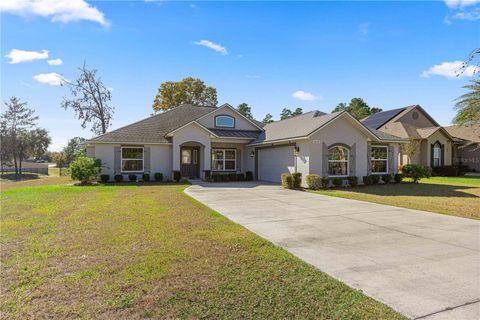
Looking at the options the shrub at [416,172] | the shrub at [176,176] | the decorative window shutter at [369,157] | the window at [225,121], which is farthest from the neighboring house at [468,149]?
the shrub at [176,176]

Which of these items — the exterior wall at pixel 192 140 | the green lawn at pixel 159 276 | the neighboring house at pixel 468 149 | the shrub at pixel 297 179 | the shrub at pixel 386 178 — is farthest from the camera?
the neighboring house at pixel 468 149

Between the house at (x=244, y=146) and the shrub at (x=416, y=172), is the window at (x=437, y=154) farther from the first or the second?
the house at (x=244, y=146)

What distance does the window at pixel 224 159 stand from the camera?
22359 millimetres

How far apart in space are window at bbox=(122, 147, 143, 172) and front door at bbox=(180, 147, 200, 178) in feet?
10.1

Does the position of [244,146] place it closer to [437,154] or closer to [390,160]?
[390,160]

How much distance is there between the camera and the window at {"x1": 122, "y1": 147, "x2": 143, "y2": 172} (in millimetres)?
19719

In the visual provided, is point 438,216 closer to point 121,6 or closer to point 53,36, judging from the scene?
point 121,6

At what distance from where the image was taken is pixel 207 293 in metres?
3.63

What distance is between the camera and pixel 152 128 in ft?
71.0

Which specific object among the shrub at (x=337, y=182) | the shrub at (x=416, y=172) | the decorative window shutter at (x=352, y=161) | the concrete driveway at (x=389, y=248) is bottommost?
the concrete driveway at (x=389, y=248)

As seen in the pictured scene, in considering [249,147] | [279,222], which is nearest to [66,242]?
[279,222]

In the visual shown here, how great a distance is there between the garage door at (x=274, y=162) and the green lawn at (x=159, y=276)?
1166cm

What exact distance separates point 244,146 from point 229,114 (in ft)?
9.44

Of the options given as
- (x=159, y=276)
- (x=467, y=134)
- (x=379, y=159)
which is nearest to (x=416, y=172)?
(x=379, y=159)
